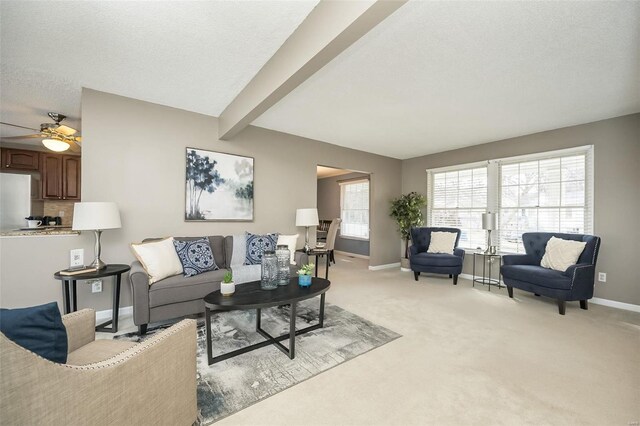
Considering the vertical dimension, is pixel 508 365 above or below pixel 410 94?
below

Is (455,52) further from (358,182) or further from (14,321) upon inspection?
(358,182)

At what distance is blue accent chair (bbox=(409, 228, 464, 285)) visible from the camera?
15.6 ft

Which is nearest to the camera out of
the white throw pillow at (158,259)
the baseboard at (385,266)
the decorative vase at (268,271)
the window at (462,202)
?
the decorative vase at (268,271)

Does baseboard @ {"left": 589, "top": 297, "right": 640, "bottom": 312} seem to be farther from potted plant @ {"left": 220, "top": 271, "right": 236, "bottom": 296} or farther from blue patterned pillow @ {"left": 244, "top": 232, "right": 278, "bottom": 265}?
potted plant @ {"left": 220, "top": 271, "right": 236, "bottom": 296}

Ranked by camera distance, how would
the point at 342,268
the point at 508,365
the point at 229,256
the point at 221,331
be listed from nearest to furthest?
the point at 508,365 < the point at 221,331 < the point at 229,256 < the point at 342,268

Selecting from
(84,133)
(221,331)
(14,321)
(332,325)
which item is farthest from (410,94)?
(84,133)

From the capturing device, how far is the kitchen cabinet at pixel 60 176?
200 inches

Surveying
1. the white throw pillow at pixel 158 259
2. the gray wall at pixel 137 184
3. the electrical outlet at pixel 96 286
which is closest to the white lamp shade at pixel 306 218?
the gray wall at pixel 137 184

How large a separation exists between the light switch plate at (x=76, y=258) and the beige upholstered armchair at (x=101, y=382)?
1.90m

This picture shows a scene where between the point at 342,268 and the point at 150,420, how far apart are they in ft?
16.5

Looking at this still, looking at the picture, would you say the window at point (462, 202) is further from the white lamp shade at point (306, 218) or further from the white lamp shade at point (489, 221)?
the white lamp shade at point (306, 218)

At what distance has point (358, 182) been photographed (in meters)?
7.75

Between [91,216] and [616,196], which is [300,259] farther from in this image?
[616,196]

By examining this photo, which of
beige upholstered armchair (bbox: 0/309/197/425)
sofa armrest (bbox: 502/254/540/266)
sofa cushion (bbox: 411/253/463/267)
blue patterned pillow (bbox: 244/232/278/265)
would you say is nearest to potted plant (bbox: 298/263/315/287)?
blue patterned pillow (bbox: 244/232/278/265)
